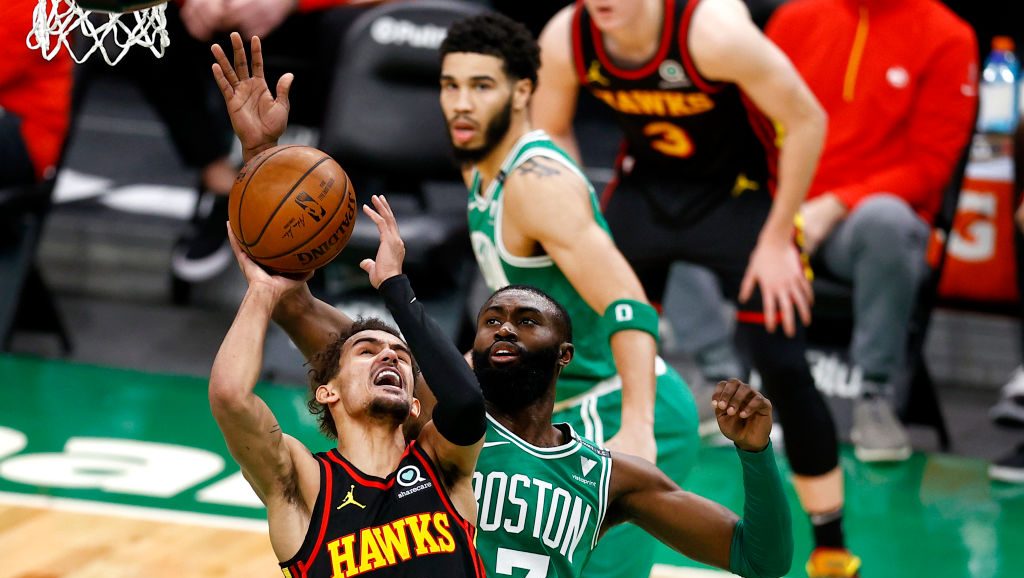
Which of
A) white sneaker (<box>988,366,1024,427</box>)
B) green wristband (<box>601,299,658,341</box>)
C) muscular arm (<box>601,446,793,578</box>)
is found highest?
green wristband (<box>601,299,658,341</box>)

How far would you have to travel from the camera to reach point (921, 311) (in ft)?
21.8

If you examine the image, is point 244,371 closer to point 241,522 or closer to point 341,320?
point 341,320

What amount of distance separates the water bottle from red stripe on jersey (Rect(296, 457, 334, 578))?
5.01m

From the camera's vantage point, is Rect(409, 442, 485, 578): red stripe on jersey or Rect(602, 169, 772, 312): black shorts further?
Rect(602, 169, 772, 312): black shorts

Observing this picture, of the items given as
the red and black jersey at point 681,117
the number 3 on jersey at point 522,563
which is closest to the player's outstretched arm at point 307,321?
the number 3 on jersey at point 522,563

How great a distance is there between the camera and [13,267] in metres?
7.24

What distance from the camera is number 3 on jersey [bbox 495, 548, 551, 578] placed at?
350 centimetres

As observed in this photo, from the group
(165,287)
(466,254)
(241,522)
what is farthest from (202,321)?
(241,522)

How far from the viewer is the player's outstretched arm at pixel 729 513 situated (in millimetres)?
3225

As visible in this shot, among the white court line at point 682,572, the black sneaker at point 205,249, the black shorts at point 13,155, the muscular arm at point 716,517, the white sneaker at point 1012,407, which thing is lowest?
the black sneaker at point 205,249

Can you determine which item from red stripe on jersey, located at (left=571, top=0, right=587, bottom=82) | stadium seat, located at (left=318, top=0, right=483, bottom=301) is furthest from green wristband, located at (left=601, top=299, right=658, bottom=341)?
stadium seat, located at (left=318, top=0, right=483, bottom=301)

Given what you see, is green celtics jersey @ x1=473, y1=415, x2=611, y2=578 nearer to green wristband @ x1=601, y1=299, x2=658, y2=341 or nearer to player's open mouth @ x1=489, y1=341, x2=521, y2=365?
player's open mouth @ x1=489, y1=341, x2=521, y2=365

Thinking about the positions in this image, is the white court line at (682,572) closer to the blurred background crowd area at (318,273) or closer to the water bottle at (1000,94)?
the blurred background crowd area at (318,273)

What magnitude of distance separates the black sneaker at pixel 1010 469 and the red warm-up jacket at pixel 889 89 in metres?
1.02
